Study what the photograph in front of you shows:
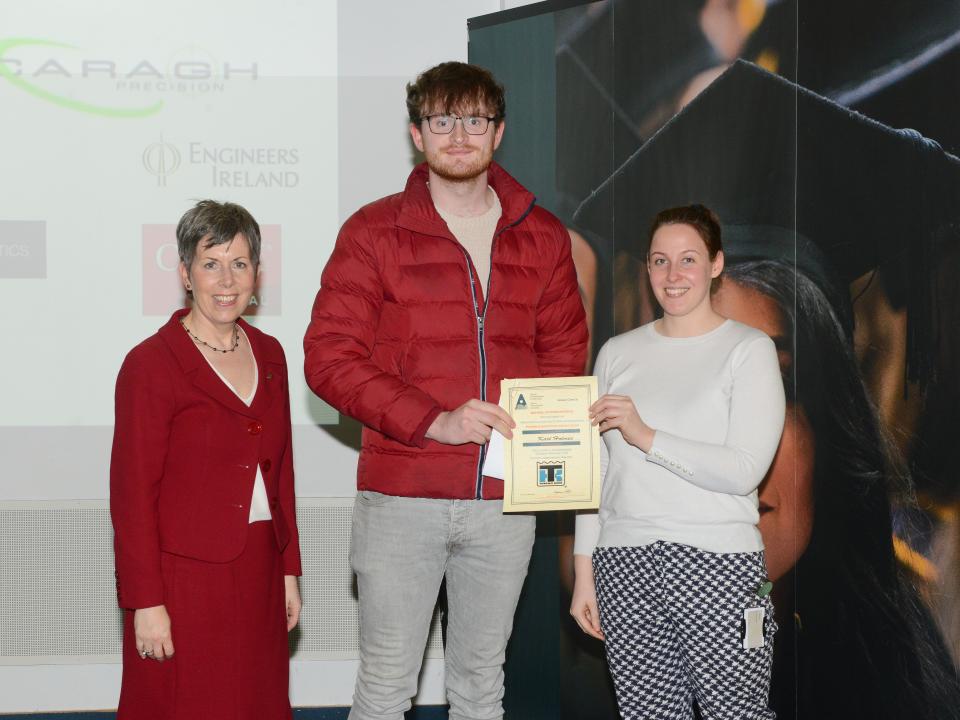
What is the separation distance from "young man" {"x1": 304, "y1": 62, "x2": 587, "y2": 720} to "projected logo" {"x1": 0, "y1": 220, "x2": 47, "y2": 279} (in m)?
2.00

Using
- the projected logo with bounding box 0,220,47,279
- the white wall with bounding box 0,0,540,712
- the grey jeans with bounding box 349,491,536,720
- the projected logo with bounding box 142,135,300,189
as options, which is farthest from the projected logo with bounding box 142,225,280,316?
the grey jeans with bounding box 349,491,536,720

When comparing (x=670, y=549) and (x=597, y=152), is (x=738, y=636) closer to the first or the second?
(x=670, y=549)

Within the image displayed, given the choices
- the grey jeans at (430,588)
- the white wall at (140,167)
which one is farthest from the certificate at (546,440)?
the white wall at (140,167)

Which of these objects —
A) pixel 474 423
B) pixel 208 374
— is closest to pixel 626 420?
pixel 474 423

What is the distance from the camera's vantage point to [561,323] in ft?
8.16

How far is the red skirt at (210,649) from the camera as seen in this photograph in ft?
6.95

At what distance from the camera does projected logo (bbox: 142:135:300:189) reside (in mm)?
3826

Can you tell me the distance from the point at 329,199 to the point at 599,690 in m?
2.15

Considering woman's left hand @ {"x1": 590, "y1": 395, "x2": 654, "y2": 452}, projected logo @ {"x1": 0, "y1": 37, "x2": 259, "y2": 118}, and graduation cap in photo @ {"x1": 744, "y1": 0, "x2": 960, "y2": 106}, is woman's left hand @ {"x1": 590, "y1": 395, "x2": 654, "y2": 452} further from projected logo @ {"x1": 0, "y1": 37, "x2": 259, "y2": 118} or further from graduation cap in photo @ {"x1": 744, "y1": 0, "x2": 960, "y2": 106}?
projected logo @ {"x1": 0, "y1": 37, "x2": 259, "y2": 118}

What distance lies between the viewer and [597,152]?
331cm

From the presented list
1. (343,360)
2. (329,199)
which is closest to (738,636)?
(343,360)

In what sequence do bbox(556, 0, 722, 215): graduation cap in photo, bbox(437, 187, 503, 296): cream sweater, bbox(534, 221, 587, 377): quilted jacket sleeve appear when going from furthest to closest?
bbox(556, 0, 722, 215): graduation cap in photo < bbox(534, 221, 587, 377): quilted jacket sleeve < bbox(437, 187, 503, 296): cream sweater

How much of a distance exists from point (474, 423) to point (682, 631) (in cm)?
65

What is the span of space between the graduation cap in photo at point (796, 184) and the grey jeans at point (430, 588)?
1127 millimetres
